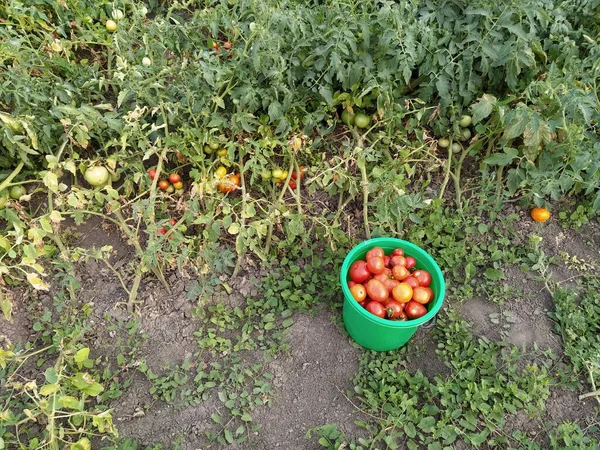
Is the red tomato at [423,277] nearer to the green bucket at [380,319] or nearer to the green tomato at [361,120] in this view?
the green bucket at [380,319]

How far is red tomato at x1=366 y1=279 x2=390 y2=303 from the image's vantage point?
79.0 inches

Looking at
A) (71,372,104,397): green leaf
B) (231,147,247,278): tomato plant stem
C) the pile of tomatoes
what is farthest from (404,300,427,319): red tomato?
(71,372,104,397): green leaf

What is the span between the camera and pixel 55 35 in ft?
9.00

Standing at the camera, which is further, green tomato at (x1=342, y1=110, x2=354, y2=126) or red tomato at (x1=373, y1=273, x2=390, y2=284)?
green tomato at (x1=342, y1=110, x2=354, y2=126)

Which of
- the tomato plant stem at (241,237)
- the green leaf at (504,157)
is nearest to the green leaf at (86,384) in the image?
the tomato plant stem at (241,237)

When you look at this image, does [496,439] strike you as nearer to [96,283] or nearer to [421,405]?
[421,405]

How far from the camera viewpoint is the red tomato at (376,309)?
1.98 meters

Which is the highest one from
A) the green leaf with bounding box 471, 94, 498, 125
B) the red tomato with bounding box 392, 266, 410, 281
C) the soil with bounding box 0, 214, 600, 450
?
the green leaf with bounding box 471, 94, 498, 125

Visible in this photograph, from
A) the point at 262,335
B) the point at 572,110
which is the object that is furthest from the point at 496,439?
the point at 572,110

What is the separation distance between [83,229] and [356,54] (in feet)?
5.87

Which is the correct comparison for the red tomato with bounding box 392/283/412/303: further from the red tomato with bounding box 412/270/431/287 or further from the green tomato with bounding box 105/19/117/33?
the green tomato with bounding box 105/19/117/33

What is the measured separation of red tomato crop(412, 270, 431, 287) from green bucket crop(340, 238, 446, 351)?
1.0 inches

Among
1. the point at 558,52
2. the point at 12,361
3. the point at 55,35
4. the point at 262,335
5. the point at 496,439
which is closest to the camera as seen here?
the point at 496,439

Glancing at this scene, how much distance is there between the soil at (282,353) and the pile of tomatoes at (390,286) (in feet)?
1.05
